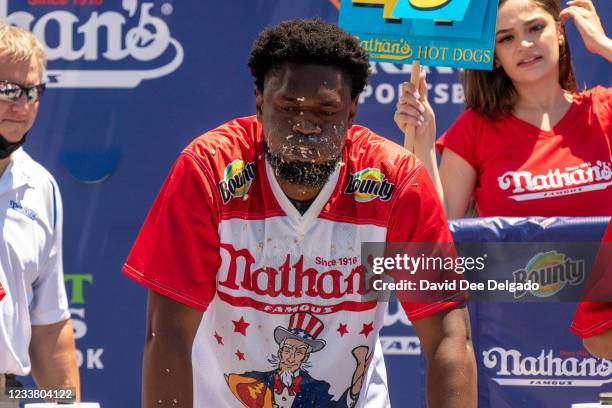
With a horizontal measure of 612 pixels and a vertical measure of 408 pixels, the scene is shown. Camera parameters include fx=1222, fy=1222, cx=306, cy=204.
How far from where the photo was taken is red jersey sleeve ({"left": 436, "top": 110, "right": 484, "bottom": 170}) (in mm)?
4418

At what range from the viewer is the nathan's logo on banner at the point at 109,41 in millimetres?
5234

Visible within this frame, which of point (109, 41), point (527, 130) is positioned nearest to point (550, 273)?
point (527, 130)

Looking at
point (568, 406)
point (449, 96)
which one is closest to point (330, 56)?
point (568, 406)

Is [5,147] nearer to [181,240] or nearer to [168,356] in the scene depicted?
[181,240]

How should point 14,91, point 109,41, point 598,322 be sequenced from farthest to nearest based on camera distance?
point 109,41 < point 14,91 < point 598,322

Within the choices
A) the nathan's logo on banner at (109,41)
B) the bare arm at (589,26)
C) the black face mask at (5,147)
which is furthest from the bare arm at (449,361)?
the nathan's logo on banner at (109,41)

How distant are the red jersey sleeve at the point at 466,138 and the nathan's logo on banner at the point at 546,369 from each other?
720 millimetres

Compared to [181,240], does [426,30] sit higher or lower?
higher

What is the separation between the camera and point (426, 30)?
412 centimetres

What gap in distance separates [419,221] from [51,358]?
1.61 m

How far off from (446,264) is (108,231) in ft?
8.11

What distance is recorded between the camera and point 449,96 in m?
5.12

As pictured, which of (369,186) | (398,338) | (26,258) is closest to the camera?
(369,186)
